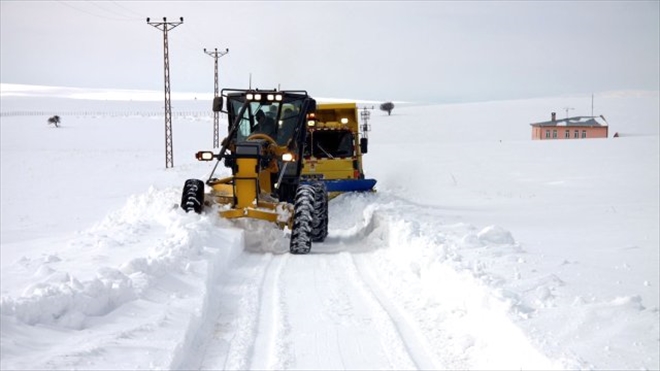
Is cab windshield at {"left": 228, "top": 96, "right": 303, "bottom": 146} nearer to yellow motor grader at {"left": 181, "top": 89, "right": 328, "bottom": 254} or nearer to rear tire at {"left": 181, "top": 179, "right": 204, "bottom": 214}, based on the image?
yellow motor grader at {"left": 181, "top": 89, "right": 328, "bottom": 254}

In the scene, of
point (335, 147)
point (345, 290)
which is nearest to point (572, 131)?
point (335, 147)

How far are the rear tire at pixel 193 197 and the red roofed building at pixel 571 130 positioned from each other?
68463 millimetres

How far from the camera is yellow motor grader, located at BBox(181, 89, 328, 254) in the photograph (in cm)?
1134

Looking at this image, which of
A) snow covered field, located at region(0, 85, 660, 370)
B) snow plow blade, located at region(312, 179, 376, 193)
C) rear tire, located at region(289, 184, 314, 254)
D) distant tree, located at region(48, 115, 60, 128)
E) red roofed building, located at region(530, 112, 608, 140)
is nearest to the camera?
snow covered field, located at region(0, 85, 660, 370)

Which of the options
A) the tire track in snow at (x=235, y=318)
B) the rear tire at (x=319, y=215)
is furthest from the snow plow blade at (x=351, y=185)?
the tire track in snow at (x=235, y=318)

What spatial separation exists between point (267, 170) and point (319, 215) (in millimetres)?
1202

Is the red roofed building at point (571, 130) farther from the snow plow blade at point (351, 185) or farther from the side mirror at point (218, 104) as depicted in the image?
the side mirror at point (218, 104)

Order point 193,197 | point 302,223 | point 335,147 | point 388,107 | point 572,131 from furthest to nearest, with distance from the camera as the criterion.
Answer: point 388,107 → point 572,131 → point 335,147 → point 193,197 → point 302,223

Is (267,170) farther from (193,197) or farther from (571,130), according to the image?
(571,130)

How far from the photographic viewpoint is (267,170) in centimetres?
1242

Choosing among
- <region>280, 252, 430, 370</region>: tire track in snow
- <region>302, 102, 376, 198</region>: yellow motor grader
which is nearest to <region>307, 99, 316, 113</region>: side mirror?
<region>280, 252, 430, 370</region>: tire track in snow

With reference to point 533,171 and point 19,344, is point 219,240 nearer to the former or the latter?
point 19,344

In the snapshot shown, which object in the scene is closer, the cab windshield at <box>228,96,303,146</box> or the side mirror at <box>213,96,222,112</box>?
the side mirror at <box>213,96,222,112</box>

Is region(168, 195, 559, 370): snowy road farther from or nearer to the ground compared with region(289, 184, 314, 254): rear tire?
nearer to the ground
